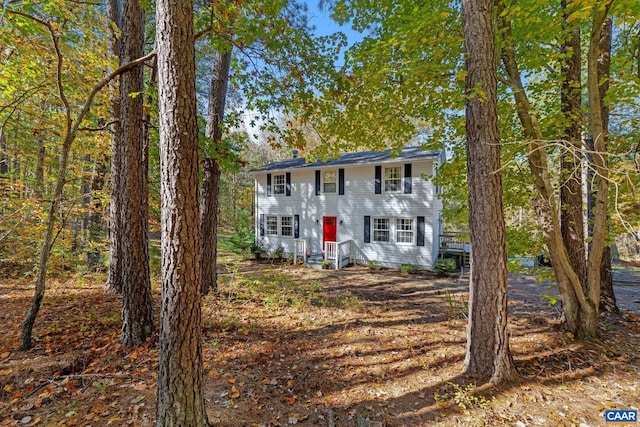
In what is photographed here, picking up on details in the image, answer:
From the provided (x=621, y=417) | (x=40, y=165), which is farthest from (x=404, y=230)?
(x=40, y=165)

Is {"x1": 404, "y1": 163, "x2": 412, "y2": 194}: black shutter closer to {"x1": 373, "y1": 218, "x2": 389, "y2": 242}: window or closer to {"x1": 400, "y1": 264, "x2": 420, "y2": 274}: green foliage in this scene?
{"x1": 373, "y1": 218, "x2": 389, "y2": 242}: window

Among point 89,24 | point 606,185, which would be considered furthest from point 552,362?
point 89,24

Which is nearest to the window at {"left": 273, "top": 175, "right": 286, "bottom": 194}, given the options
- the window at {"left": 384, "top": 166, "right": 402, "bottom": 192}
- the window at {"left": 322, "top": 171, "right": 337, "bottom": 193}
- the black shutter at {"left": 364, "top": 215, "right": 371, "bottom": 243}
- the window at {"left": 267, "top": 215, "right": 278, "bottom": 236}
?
the window at {"left": 267, "top": 215, "right": 278, "bottom": 236}

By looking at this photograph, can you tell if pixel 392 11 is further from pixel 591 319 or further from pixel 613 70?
pixel 591 319

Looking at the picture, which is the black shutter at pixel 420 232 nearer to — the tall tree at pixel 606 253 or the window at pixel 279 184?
the tall tree at pixel 606 253

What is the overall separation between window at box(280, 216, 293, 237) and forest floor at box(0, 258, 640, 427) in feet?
28.6

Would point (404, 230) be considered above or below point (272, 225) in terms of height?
below

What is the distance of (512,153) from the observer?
416 centimetres

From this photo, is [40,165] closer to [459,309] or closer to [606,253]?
[459,309]

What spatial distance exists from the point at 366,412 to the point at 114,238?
22.1 feet

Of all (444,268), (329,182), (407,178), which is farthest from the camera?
(329,182)

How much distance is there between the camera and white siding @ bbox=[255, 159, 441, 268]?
11633mm

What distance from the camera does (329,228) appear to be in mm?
13773

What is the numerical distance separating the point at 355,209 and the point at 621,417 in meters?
10.8
